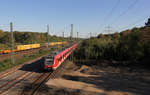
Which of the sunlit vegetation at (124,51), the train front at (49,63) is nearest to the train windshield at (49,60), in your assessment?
the train front at (49,63)

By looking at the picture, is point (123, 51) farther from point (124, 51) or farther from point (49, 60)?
point (49, 60)

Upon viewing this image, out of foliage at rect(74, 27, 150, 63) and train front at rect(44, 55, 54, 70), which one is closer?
train front at rect(44, 55, 54, 70)

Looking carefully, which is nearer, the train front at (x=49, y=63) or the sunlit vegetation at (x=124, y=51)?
the train front at (x=49, y=63)

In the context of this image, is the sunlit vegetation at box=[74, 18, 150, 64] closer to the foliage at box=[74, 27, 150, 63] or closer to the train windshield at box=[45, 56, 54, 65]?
the foliage at box=[74, 27, 150, 63]

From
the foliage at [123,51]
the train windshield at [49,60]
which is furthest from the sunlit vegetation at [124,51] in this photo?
the train windshield at [49,60]

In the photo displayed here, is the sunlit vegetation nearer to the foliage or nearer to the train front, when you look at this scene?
the foliage

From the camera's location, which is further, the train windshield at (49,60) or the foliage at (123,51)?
the foliage at (123,51)

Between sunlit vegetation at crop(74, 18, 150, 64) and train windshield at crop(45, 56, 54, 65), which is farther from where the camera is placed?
sunlit vegetation at crop(74, 18, 150, 64)

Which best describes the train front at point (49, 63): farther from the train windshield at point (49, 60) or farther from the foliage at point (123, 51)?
the foliage at point (123, 51)

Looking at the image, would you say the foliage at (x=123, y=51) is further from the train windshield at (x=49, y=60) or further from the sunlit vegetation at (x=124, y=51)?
the train windshield at (x=49, y=60)

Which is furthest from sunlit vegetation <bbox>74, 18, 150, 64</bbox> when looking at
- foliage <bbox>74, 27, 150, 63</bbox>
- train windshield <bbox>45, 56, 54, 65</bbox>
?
train windshield <bbox>45, 56, 54, 65</bbox>

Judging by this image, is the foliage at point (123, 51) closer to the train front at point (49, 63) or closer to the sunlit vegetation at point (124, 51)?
the sunlit vegetation at point (124, 51)

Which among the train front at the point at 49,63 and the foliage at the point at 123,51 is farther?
the foliage at the point at 123,51

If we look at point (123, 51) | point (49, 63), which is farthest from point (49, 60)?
point (123, 51)
